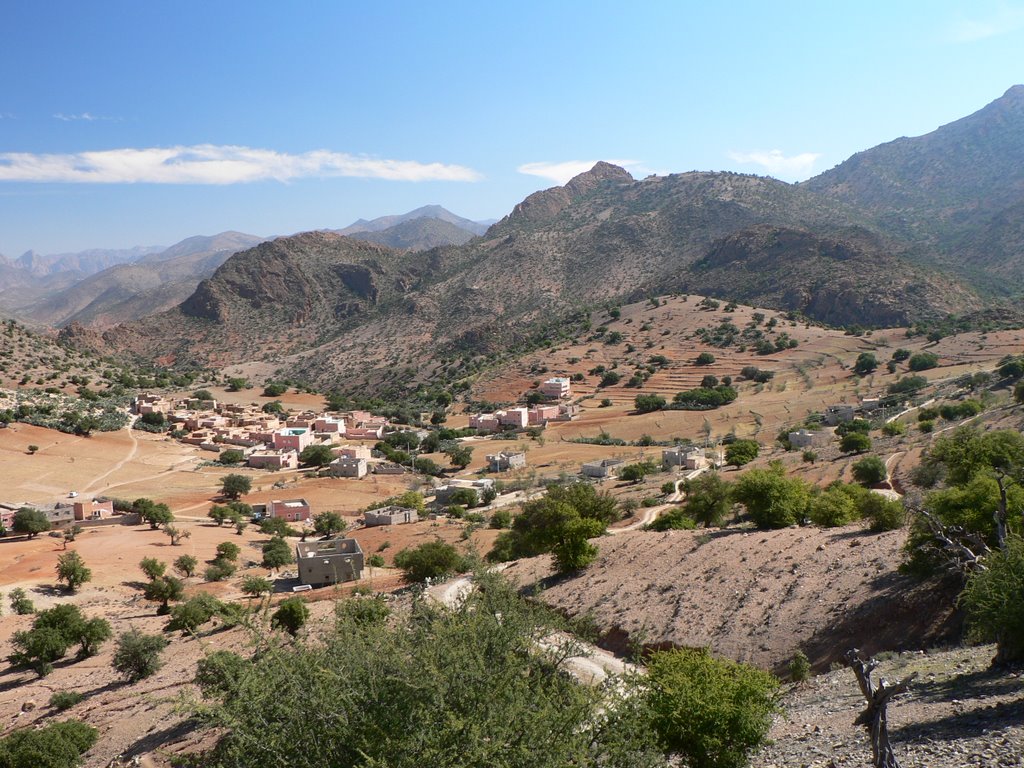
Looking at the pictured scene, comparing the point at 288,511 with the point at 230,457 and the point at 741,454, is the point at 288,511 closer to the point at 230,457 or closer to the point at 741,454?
the point at 230,457

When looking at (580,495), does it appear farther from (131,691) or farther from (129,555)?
(129,555)

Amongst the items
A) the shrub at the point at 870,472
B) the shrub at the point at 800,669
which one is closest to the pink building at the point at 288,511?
the shrub at the point at 870,472

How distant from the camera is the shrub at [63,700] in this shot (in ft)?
53.8

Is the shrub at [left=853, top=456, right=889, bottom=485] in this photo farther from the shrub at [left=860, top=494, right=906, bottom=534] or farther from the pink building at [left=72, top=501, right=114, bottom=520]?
A: the pink building at [left=72, top=501, right=114, bottom=520]

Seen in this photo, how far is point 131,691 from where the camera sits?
55.2 feet

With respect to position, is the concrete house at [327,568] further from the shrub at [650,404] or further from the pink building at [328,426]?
the shrub at [650,404]

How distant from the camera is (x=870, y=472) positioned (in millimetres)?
29672

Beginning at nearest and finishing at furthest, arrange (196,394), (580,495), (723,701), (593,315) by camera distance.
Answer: (723,701), (580,495), (196,394), (593,315)

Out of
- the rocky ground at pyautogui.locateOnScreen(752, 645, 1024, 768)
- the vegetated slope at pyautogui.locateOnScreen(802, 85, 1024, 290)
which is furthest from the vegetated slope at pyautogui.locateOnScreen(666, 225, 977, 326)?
the rocky ground at pyautogui.locateOnScreen(752, 645, 1024, 768)

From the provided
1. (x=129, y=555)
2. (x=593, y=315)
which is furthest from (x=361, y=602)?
(x=593, y=315)

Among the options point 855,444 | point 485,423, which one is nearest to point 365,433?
point 485,423

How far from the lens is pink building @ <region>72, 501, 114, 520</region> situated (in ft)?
134

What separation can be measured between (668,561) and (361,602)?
355 inches

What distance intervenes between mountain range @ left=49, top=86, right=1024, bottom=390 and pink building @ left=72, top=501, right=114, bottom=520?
65.6 metres
